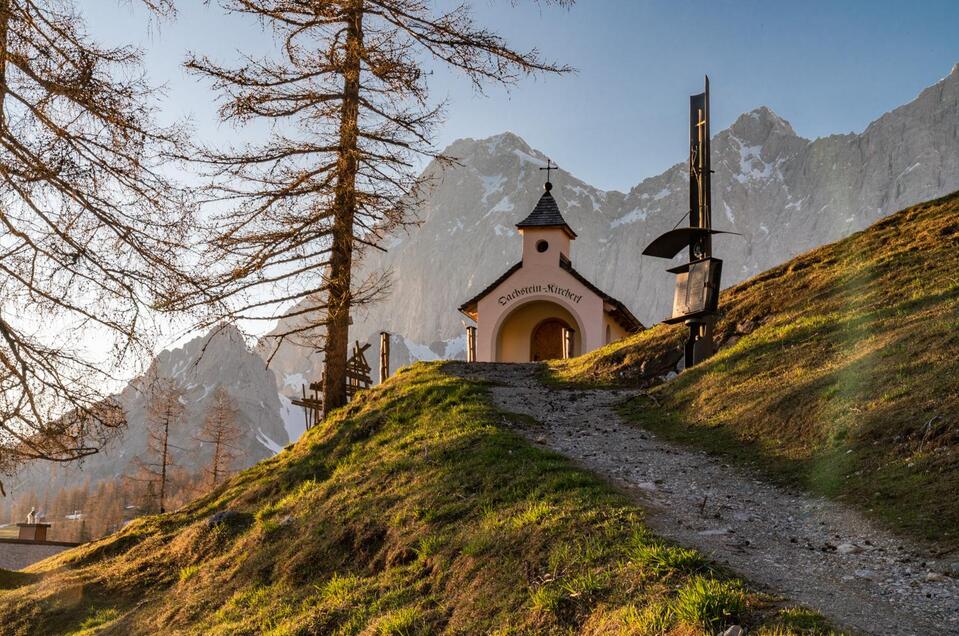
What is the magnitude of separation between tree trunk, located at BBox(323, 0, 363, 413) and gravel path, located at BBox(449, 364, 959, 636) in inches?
237

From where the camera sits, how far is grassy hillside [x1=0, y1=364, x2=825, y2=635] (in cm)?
508

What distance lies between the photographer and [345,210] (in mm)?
15695

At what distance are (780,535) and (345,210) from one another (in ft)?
37.7

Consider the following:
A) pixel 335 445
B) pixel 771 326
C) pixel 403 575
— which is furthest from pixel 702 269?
pixel 403 575

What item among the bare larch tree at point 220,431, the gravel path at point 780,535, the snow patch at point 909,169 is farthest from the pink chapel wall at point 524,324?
the snow patch at point 909,169

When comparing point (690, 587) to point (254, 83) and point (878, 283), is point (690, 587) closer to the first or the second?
point (878, 283)

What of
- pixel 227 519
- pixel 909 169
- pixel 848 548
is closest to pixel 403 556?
pixel 848 548

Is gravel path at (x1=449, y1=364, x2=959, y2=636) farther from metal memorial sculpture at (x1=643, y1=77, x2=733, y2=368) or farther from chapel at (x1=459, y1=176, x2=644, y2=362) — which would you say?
chapel at (x1=459, y1=176, x2=644, y2=362)

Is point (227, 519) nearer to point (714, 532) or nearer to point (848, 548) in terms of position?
point (714, 532)

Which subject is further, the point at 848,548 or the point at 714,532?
the point at 714,532

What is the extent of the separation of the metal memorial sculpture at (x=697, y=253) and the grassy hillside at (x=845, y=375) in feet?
2.71

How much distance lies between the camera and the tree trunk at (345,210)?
15375 millimetres

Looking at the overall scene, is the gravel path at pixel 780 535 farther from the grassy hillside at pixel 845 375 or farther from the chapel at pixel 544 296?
the chapel at pixel 544 296

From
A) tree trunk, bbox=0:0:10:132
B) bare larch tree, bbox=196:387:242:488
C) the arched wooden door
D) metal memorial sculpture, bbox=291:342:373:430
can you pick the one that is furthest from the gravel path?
bare larch tree, bbox=196:387:242:488
